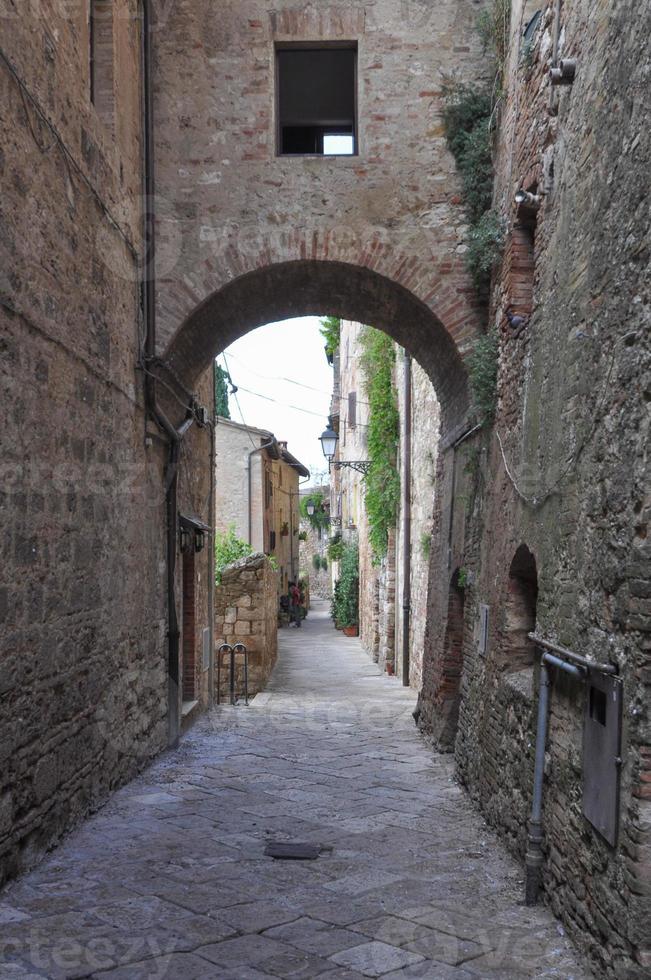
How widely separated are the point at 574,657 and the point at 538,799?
92cm

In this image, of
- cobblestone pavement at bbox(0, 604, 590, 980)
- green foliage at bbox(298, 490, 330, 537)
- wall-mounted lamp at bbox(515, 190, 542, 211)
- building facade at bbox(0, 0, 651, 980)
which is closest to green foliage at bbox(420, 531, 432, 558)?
building facade at bbox(0, 0, 651, 980)

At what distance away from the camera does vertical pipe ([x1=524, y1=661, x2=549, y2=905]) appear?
14.0 feet

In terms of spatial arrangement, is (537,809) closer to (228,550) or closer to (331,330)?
(228,550)

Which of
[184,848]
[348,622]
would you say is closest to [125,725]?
[184,848]

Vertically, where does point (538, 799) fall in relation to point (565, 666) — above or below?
below

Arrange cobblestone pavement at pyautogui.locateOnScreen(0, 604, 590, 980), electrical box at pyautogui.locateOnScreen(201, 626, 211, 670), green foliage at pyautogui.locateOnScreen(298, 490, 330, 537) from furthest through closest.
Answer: green foliage at pyautogui.locateOnScreen(298, 490, 330, 537) < electrical box at pyautogui.locateOnScreen(201, 626, 211, 670) < cobblestone pavement at pyautogui.locateOnScreen(0, 604, 590, 980)

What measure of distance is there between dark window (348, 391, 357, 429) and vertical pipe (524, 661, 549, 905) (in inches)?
675

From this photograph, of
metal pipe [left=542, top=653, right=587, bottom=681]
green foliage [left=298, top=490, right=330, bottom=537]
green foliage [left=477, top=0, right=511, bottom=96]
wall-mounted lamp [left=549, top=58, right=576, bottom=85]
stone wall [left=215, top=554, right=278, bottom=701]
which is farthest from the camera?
green foliage [left=298, top=490, right=330, bottom=537]

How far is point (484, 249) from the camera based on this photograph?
6.52 m

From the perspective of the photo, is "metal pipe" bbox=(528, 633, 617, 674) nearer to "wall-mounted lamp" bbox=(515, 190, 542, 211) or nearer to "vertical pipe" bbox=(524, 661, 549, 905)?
"vertical pipe" bbox=(524, 661, 549, 905)

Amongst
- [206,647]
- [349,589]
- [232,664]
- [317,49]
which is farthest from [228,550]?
[349,589]

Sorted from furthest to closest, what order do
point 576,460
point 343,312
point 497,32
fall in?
point 343,312, point 497,32, point 576,460

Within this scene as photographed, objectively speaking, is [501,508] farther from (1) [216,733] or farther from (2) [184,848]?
(1) [216,733]

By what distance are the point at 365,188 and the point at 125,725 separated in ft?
14.6
